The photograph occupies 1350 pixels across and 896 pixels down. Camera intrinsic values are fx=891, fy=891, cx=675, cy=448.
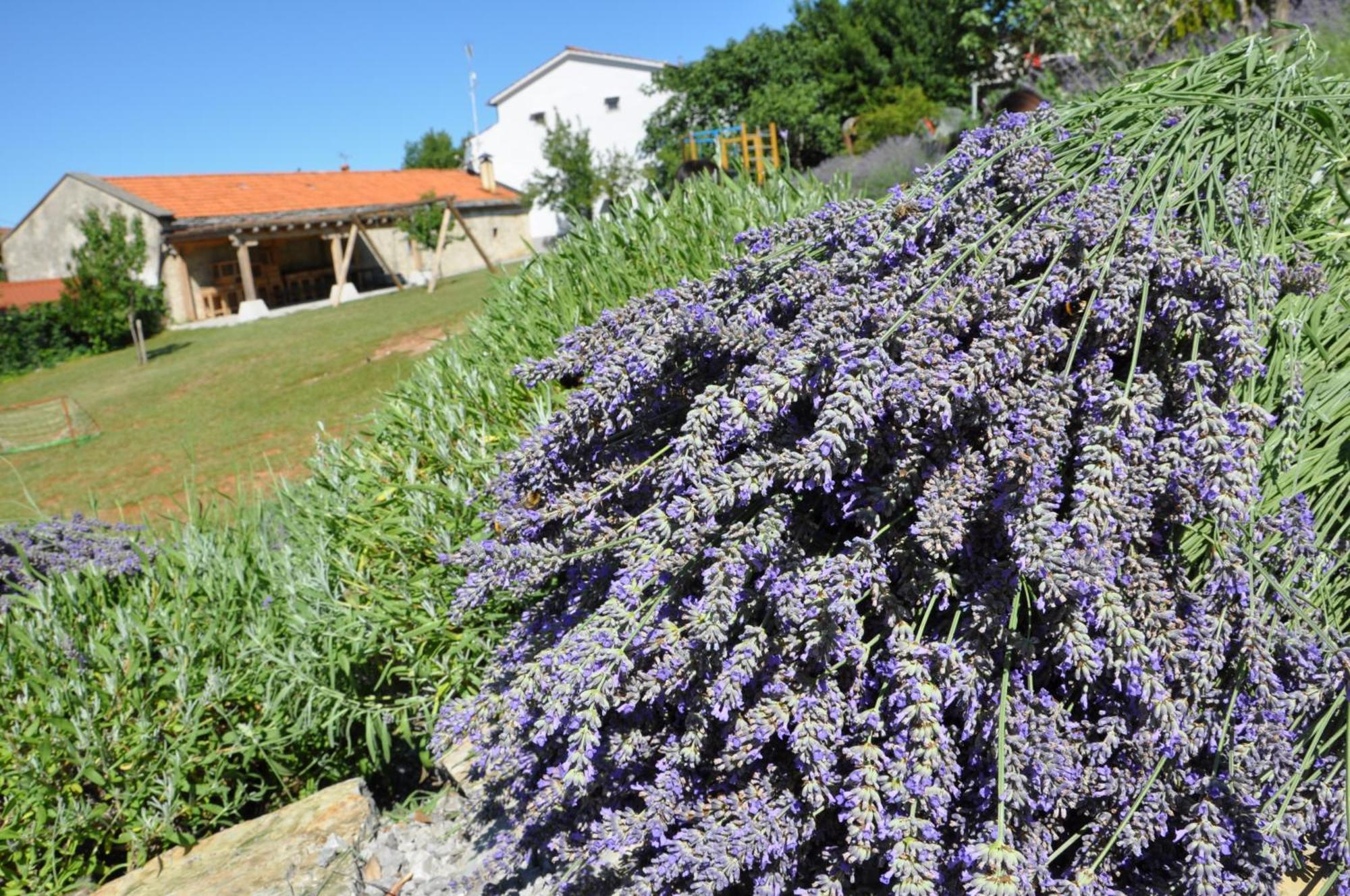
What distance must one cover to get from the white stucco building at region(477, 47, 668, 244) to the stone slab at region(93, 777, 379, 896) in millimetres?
42863

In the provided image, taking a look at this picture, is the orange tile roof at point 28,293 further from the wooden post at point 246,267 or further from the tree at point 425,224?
the tree at point 425,224

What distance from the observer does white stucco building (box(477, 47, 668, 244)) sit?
43.8 m

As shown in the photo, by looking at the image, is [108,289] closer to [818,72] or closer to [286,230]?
[286,230]

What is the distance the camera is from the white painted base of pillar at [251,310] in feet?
100

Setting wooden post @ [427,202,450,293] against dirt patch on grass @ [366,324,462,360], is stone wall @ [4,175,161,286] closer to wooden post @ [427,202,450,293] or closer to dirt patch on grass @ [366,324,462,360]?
wooden post @ [427,202,450,293]

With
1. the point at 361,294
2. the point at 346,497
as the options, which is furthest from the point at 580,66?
the point at 346,497

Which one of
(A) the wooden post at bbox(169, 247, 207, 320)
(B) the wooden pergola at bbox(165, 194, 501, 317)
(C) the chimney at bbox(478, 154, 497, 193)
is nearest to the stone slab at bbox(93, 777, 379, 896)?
(B) the wooden pergola at bbox(165, 194, 501, 317)

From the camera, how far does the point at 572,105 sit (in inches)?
1756

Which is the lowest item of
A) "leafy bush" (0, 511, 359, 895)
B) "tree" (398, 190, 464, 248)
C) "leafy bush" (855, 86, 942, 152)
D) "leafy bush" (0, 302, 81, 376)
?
"leafy bush" (0, 511, 359, 895)

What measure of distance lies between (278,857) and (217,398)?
57.2ft

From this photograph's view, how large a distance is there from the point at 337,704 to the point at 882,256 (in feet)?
6.89

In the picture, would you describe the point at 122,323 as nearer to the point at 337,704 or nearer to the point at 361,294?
the point at 361,294

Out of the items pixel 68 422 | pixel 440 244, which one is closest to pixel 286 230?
pixel 440 244

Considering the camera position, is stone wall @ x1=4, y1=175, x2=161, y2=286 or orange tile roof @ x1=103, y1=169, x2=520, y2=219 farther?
orange tile roof @ x1=103, y1=169, x2=520, y2=219
